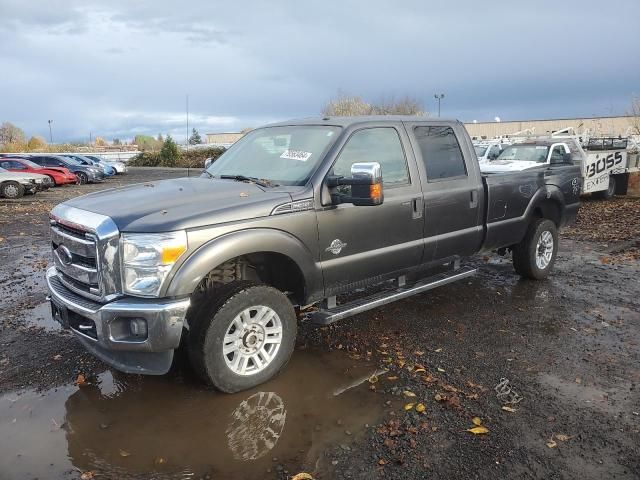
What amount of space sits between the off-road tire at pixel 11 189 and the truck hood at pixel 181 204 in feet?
60.2

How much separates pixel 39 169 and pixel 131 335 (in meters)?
24.6

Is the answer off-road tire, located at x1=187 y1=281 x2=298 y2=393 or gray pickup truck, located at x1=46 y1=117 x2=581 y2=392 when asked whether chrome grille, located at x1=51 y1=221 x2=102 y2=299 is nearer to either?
gray pickup truck, located at x1=46 y1=117 x2=581 y2=392

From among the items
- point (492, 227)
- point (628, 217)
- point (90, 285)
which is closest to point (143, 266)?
point (90, 285)

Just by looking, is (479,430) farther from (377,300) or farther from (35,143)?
(35,143)

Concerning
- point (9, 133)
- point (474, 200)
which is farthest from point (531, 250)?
point (9, 133)

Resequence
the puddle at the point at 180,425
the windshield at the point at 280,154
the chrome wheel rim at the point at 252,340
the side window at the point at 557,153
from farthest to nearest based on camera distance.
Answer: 1. the side window at the point at 557,153
2. the windshield at the point at 280,154
3. the chrome wheel rim at the point at 252,340
4. the puddle at the point at 180,425

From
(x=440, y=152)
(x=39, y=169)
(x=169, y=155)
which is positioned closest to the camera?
(x=440, y=152)

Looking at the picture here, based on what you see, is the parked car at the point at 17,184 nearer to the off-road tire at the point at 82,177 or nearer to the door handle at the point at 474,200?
the off-road tire at the point at 82,177

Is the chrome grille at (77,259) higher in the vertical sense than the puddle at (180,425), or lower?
higher

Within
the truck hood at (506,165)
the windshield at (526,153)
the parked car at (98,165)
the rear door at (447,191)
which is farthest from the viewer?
the parked car at (98,165)

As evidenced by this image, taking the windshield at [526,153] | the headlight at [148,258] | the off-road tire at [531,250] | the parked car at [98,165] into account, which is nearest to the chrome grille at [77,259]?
the headlight at [148,258]

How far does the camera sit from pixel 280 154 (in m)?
4.70

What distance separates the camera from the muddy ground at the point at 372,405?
310 centimetres

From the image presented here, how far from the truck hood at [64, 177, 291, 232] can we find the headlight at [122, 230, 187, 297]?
6 centimetres
